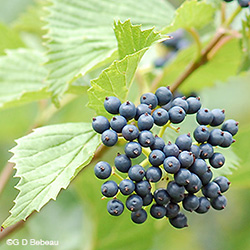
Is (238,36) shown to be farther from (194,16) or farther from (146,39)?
(146,39)

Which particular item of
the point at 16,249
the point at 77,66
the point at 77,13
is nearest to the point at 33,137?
the point at 77,66

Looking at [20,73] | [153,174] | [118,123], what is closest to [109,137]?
[118,123]

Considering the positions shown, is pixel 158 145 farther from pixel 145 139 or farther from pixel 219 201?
pixel 219 201

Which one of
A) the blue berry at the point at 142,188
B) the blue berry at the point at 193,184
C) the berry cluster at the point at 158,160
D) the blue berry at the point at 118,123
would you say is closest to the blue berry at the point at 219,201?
the berry cluster at the point at 158,160

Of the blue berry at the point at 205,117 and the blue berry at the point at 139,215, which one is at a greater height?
the blue berry at the point at 205,117

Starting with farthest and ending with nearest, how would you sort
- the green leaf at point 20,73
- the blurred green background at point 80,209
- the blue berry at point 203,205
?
the blurred green background at point 80,209
the green leaf at point 20,73
the blue berry at point 203,205

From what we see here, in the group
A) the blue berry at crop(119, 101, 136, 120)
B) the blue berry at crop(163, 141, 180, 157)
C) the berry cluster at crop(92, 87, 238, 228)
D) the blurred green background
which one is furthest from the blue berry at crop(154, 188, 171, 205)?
the blurred green background

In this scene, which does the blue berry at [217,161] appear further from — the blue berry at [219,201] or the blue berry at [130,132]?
the blue berry at [130,132]
